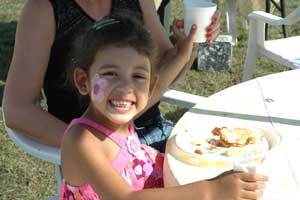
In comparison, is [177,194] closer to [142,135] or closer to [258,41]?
[142,135]

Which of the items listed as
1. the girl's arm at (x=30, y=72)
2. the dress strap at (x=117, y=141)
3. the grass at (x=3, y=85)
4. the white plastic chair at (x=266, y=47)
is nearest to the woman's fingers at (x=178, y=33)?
the girl's arm at (x=30, y=72)

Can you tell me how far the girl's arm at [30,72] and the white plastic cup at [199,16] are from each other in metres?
0.39

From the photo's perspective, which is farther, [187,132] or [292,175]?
[187,132]

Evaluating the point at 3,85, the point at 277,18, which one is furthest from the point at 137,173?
the point at 3,85

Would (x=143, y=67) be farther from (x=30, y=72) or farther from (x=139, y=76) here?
(x=30, y=72)

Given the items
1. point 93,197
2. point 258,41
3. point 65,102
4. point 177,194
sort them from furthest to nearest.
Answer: point 258,41 → point 65,102 → point 93,197 → point 177,194

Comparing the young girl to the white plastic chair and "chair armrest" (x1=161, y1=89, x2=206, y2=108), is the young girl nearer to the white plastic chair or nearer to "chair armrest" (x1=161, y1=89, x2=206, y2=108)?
"chair armrest" (x1=161, y1=89, x2=206, y2=108)

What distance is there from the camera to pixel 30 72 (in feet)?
5.98

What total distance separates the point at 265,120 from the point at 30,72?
2.17 ft

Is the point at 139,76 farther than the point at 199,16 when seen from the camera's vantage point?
No

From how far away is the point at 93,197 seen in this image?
148 cm

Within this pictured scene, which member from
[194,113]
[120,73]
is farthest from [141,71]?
[194,113]

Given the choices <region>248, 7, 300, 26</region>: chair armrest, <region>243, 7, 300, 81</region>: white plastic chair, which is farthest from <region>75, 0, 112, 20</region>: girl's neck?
<region>243, 7, 300, 81</region>: white plastic chair

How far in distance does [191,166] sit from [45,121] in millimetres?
537
